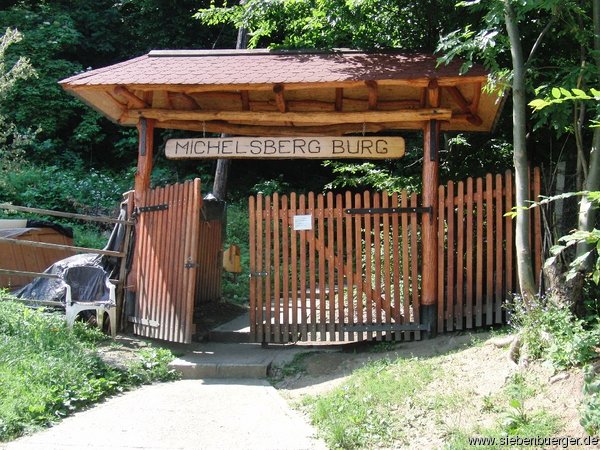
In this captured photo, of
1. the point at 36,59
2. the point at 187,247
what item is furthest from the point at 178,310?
the point at 36,59

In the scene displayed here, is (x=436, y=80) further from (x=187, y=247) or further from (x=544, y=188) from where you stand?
(x=187, y=247)

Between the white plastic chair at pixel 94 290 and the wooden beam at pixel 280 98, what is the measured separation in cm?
348

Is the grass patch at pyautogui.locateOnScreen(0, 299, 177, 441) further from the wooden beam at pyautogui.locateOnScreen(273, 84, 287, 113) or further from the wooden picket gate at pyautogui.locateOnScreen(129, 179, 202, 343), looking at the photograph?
the wooden beam at pyautogui.locateOnScreen(273, 84, 287, 113)

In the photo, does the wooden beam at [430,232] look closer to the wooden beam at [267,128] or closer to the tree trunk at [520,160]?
the wooden beam at [267,128]

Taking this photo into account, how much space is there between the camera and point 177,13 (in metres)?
22.0

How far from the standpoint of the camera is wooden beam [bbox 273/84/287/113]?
27.3ft

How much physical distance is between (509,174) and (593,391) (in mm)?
3744

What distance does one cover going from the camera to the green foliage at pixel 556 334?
5477mm

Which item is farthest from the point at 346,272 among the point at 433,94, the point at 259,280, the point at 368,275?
the point at 433,94

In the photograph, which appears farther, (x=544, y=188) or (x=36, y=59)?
(x=36, y=59)

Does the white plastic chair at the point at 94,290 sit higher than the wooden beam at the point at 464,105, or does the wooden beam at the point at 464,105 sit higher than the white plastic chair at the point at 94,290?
the wooden beam at the point at 464,105

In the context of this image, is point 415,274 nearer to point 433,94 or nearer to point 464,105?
point 433,94

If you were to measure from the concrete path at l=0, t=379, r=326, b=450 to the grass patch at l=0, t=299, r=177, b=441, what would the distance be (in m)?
0.19

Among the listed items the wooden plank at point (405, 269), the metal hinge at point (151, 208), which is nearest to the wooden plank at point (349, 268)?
the wooden plank at point (405, 269)
